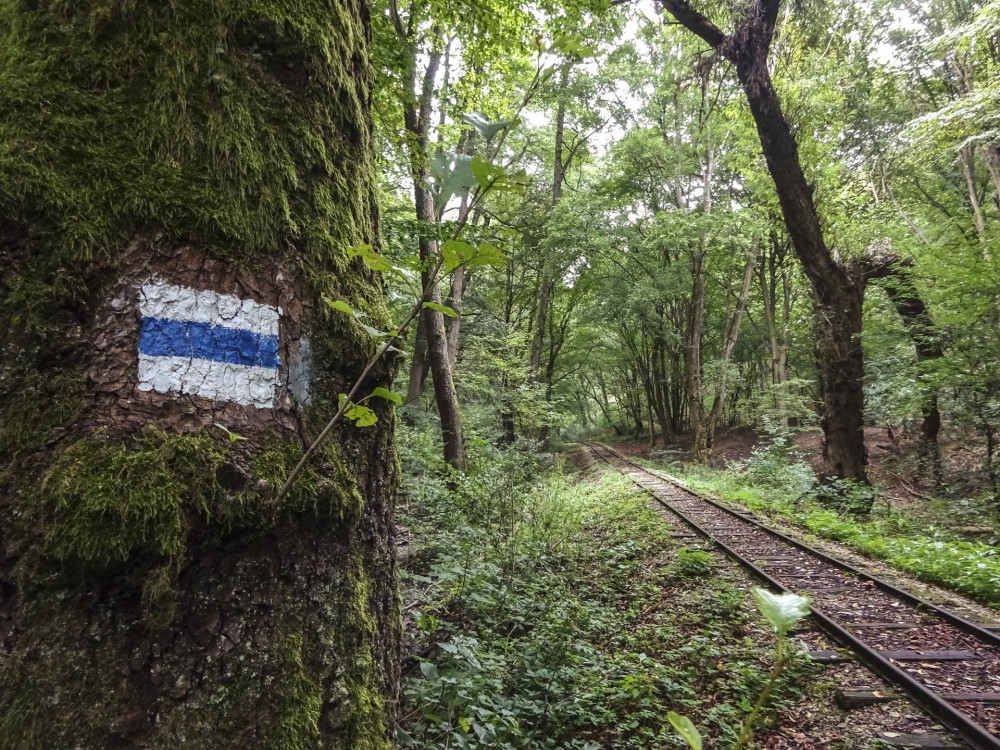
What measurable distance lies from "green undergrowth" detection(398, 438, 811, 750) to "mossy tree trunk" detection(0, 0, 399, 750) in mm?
918

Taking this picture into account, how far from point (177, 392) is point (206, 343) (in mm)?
113

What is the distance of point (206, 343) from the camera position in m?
1.06

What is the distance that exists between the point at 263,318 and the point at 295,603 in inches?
23.6

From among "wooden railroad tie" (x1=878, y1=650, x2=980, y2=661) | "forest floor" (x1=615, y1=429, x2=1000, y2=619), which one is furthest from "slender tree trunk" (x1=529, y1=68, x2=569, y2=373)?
"wooden railroad tie" (x1=878, y1=650, x2=980, y2=661)

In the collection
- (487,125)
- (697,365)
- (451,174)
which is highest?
(697,365)

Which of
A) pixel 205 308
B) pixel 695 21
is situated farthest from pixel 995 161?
pixel 205 308

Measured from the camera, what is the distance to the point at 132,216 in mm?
1061

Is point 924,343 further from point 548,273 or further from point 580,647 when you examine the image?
point 548,273

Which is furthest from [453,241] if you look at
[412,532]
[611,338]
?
[611,338]

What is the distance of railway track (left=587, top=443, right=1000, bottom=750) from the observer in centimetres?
363

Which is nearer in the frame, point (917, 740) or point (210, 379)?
point (210, 379)

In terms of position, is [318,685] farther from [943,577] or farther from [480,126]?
[943,577]

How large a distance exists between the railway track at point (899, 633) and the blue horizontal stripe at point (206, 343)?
4.60 metres

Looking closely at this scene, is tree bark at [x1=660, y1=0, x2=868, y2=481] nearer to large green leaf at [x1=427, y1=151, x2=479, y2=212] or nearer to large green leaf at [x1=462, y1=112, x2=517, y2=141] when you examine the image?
large green leaf at [x1=462, y1=112, x2=517, y2=141]
